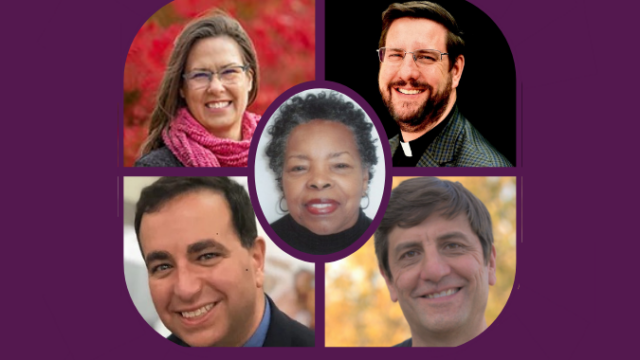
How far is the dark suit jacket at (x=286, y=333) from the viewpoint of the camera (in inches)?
206

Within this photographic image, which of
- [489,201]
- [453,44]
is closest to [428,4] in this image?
[453,44]

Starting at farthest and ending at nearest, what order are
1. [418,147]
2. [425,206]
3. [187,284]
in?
[418,147], [425,206], [187,284]

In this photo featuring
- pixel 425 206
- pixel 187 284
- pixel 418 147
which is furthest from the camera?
pixel 418 147

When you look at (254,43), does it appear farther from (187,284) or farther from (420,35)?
(187,284)

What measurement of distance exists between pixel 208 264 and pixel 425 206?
59.5 inches

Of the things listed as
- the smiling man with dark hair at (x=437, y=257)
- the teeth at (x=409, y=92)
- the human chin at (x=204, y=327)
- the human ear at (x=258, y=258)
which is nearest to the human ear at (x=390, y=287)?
the smiling man with dark hair at (x=437, y=257)

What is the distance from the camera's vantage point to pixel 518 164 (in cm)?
524

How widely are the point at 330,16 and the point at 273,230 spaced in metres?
1.52

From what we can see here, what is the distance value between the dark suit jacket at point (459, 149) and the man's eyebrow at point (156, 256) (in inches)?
66.6

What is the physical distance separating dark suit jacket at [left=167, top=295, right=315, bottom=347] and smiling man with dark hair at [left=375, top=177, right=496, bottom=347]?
2.14 ft

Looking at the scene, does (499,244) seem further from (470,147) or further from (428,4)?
(428,4)

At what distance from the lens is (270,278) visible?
5207 millimetres

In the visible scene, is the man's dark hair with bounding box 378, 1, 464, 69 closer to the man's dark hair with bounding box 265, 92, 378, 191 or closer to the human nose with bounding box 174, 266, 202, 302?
the man's dark hair with bounding box 265, 92, 378, 191

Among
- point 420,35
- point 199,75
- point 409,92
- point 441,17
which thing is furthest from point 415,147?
point 199,75
